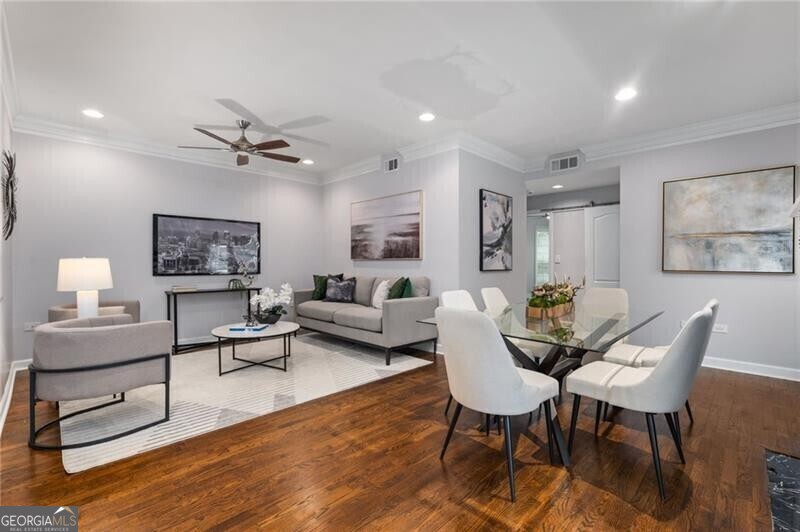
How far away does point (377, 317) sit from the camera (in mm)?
4285

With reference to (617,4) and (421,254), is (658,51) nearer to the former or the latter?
(617,4)

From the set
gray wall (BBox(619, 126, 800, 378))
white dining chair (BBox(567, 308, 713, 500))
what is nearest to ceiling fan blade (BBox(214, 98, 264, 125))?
white dining chair (BBox(567, 308, 713, 500))

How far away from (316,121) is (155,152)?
2.40m

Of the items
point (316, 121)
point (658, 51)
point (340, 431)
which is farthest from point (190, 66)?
point (658, 51)

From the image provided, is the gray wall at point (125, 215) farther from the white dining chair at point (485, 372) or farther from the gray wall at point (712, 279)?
the gray wall at point (712, 279)

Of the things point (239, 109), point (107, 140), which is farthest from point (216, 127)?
point (107, 140)

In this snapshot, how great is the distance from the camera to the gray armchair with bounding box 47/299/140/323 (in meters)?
3.59

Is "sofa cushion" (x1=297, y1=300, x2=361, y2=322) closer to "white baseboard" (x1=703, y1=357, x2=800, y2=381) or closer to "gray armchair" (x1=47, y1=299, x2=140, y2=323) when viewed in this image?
"gray armchair" (x1=47, y1=299, x2=140, y2=323)

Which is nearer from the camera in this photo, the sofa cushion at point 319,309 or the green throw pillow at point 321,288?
the sofa cushion at point 319,309

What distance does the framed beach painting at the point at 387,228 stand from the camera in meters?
5.05

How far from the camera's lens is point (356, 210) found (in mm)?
5895

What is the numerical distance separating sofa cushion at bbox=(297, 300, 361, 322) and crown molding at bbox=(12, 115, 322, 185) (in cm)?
225

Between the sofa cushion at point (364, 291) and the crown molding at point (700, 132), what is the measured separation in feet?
11.2

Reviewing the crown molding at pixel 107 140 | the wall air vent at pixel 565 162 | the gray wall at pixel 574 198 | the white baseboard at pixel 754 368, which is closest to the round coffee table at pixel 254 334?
the crown molding at pixel 107 140
